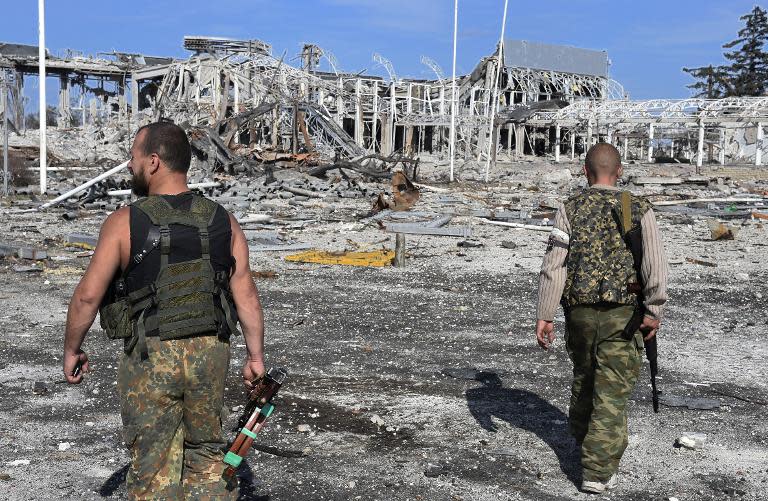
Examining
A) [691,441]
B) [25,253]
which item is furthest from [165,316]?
[25,253]

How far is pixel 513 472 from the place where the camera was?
447 centimetres

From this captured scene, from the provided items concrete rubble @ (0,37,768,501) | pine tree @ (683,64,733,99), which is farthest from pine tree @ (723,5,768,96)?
concrete rubble @ (0,37,768,501)

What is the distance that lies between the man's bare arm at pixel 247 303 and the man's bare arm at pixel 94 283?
0.44 metres

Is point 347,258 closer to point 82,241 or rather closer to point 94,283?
point 82,241

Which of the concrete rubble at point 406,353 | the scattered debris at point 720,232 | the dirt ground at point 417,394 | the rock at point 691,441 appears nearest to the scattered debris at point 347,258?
the concrete rubble at point 406,353

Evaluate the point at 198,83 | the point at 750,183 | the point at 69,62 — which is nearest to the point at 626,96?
the point at 750,183

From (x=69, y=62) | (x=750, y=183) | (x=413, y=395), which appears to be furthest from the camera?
(x=69, y=62)

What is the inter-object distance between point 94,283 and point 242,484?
1.69 meters

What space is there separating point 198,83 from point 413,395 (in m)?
36.6

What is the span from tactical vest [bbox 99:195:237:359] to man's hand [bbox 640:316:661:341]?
212cm

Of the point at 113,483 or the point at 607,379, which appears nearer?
the point at 607,379

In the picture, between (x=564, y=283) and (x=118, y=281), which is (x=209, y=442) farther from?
(x=564, y=283)

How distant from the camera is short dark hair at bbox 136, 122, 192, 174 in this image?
10.1 feet

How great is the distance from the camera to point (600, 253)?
163 inches
